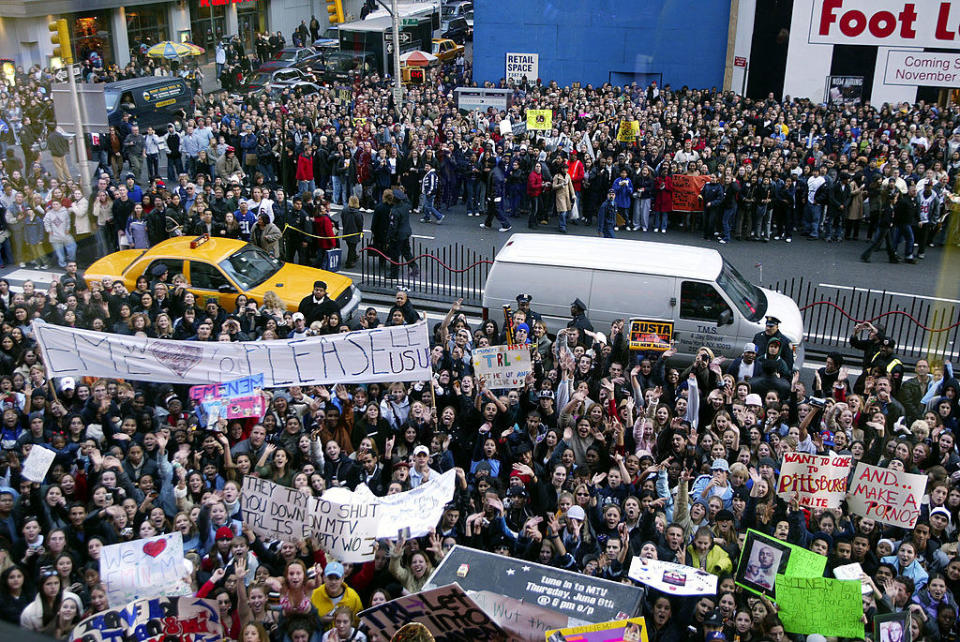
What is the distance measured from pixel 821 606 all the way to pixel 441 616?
2704mm

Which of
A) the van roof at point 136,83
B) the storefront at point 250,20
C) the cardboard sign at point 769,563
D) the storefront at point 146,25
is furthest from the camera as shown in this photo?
the storefront at point 250,20

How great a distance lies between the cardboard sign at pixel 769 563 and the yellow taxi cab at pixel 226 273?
7586 millimetres

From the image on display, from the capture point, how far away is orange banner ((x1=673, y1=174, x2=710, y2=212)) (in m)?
19.0

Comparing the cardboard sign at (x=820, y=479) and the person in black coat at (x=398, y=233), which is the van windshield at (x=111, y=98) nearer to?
the person in black coat at (x=398, y=233)

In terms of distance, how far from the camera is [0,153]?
22.6 metres

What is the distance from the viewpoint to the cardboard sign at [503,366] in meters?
10.2

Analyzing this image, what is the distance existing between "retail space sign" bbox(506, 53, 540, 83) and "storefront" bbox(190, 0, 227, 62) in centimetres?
1712

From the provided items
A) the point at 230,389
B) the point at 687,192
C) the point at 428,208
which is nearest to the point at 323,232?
the point at 428,208

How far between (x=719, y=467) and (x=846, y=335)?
6.44 meters

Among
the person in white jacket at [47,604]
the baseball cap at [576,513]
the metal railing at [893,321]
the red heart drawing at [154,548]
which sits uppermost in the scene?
the baseball cap at [576,513]

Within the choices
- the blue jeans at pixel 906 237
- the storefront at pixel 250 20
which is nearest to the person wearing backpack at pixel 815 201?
the blue jeans at pixel 906 237

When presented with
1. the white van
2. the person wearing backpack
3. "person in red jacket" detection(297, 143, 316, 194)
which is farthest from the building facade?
the person wearing backpack

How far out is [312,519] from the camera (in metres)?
7.80

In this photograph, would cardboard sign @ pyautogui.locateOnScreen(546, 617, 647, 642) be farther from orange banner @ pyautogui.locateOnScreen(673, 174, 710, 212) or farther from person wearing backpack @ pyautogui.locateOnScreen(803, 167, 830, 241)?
person wearing backpack @ pyautogui.locateOnScreen(803, 167, 830, 241)
